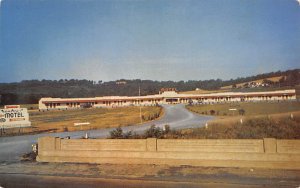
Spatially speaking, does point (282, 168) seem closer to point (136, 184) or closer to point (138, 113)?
A: point (136, 184)

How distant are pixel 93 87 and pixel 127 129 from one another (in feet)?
9.50

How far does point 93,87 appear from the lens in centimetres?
1572

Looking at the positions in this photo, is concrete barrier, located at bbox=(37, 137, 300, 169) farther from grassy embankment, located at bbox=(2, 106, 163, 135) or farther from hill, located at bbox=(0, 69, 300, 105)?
hill, located at bbox=(0, 69, 300, 105)

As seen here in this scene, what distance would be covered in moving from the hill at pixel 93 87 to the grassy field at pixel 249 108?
93cm

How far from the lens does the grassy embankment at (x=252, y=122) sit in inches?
532

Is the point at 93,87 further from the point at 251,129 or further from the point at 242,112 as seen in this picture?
the point at 251,129

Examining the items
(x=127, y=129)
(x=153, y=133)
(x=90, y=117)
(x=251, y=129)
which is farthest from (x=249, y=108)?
(x=90, y=117)

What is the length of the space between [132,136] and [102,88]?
9.98ft

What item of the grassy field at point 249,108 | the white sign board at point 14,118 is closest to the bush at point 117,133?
the grassy field at point 249,108

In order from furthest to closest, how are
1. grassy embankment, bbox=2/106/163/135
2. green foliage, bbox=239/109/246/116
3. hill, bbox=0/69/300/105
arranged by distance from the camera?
grassy embankment, bbox=2/106/163/135 → green foliage, bbox=239/109/246/116 → hill, bbox=0/69/300/105

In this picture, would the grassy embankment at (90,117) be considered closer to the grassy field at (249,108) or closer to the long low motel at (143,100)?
the long low motel at (143,100)

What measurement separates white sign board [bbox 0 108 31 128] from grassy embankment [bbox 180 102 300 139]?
26.8 ft

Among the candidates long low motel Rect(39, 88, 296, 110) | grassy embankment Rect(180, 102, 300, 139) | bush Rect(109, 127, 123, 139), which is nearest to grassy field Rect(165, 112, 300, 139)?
grassy embankment Rect(180, 102, 300, 139)

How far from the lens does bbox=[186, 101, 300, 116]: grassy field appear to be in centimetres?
1366
